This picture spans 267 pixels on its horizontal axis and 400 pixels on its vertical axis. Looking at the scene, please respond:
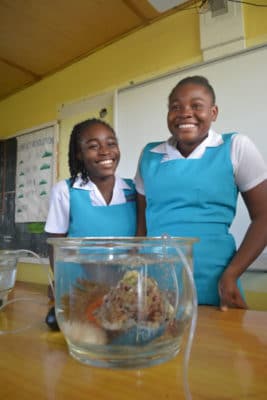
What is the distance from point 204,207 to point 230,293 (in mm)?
196

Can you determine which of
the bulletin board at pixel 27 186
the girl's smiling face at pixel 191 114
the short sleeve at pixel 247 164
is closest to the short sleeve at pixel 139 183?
the girl's smiling face at pixel 191 114

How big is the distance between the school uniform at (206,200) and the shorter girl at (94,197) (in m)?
0.15

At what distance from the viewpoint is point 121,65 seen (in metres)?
1.78

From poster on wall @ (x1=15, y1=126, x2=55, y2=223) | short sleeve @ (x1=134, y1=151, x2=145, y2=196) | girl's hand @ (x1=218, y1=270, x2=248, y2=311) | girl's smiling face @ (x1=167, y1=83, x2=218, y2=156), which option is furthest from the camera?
poster on wall @ (x1=15, y1=126, x2=55, y2=223)

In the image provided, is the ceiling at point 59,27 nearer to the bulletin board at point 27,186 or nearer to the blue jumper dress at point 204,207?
the bulletin board at point 27,186

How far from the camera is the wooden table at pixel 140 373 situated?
0.26m

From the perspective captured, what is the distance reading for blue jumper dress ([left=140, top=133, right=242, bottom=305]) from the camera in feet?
2.32

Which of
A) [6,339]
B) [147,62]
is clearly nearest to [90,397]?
[6,339]

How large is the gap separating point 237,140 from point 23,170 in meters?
1.86

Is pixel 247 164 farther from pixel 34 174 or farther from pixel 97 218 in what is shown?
pixel 34 174

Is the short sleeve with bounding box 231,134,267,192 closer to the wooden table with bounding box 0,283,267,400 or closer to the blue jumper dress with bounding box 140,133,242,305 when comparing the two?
the blue jumper dress with bounding box 140,133,242,305

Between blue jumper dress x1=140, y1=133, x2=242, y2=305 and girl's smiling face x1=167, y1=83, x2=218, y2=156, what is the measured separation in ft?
0.19

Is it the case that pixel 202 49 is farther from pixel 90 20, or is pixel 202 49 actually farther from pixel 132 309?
pixel 132 309

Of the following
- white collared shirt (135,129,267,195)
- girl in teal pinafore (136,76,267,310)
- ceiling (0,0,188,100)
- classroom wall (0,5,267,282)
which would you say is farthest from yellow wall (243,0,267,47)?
white collared shirt (135,129,267,195)
